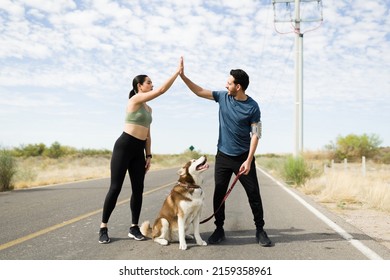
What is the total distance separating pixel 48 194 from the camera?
12.3m

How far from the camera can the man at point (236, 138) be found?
5.58m

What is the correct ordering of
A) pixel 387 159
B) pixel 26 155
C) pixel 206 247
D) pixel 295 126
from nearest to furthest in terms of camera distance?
pixel 206 247 < pixel 295 126 < pixel 387 159 < pixel 26 155

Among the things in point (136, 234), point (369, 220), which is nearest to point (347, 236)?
point (369, 220)

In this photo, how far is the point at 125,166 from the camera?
5.71 meters

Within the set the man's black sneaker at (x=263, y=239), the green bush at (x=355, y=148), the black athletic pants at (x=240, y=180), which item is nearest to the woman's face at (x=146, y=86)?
the black athletic pants at (x=240, y=180)

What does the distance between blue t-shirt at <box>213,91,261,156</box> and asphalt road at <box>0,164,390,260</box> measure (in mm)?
1340

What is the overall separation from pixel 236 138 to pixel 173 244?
1.67 m

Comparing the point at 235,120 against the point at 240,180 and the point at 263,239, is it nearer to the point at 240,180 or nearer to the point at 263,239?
the point at 240,180

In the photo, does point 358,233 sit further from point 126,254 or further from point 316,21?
point 316,21

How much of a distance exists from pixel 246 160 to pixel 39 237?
322 centimetres

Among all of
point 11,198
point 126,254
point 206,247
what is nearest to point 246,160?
point 206,247

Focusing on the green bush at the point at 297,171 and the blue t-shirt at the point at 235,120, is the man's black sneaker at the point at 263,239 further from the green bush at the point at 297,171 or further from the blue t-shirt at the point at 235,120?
the green bush at the point at 297,171

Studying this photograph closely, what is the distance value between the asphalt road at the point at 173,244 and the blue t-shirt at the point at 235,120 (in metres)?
1.34

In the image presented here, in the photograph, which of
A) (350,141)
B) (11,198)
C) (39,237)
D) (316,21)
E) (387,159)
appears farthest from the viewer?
(350,141)
